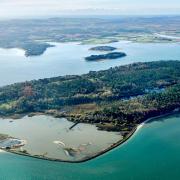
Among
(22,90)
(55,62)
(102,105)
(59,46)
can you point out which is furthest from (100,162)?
(59,46)

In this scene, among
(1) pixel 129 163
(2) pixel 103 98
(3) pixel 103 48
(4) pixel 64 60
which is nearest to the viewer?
(1) pixel 129 163

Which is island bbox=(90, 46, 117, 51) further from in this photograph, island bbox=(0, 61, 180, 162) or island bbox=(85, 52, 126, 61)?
island bbox=(0, 61, 180, 162)

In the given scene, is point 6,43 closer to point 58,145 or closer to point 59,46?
point 59,46

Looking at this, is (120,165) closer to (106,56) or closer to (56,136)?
(56,136)

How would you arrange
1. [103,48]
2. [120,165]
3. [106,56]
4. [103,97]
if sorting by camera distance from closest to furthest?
[120,165] → [103,97] → [106,56] → [103,48]

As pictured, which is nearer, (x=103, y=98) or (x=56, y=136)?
(x=56, y=136)

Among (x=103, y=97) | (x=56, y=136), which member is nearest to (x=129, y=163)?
(x=56, y=136)
